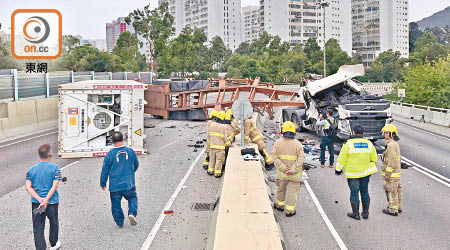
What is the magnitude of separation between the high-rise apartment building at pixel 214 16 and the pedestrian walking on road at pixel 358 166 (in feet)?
460

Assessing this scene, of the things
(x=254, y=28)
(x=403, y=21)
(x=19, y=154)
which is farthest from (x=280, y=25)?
(x=19, y=154)

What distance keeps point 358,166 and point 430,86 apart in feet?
90.5

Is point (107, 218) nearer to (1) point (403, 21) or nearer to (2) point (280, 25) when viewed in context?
(2) point (280, 25)

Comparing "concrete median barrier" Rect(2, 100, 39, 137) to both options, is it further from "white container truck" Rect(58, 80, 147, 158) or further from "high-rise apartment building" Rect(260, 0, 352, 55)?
"high-rise apartment building" Rect(260, 0, 352, 55)

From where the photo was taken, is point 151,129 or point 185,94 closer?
point 151,129

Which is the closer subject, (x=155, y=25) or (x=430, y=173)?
(x=430, y=173)

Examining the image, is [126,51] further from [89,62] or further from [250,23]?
[250,23]

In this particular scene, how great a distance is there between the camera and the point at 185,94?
22.7 m

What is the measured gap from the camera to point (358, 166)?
783cm

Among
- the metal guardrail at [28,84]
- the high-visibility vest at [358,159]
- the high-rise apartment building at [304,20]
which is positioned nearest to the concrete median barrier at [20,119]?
the metal guardrail at [28,84]

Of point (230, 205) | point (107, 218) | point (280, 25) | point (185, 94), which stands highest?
point (280, 25)

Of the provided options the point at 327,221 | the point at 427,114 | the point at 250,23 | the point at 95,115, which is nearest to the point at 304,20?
the point at 250,23

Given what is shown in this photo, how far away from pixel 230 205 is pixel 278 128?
47.7ft

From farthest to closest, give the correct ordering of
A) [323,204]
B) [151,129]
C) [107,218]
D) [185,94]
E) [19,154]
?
[185,94] < [151,129] < [19,154] < [323,204] < [107,218]
